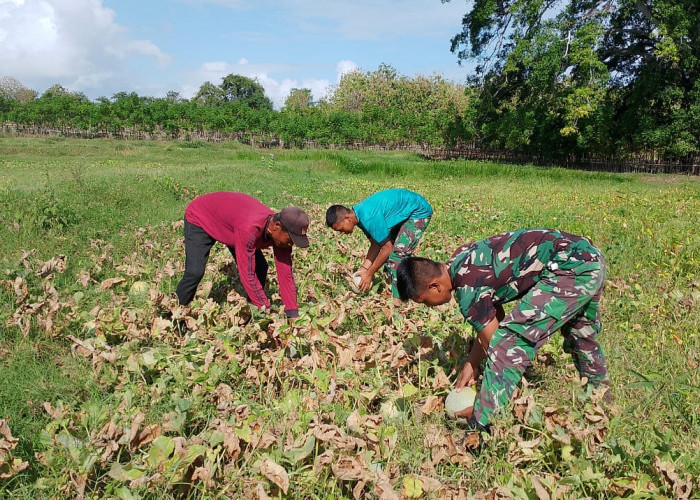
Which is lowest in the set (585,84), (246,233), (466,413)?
(466,413)

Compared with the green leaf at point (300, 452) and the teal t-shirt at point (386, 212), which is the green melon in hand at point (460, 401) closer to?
the green leaf at point (300, 452)

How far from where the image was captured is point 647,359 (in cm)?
426

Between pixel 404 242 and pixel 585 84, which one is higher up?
pixel 585 84

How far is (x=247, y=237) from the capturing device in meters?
4.41

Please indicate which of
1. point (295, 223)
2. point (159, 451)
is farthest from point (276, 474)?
point (295, 223)

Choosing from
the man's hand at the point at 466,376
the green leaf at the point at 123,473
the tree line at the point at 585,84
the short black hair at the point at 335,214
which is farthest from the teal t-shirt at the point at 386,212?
the tree line at the point at 585,84

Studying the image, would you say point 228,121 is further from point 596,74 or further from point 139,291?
point 139,291

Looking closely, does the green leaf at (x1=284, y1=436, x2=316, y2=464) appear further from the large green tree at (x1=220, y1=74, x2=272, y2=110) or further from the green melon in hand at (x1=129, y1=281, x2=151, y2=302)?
the large green tree at (x1=220, y1=74, x2=272, y2=110)

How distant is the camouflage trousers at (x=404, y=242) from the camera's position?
19.6 ft

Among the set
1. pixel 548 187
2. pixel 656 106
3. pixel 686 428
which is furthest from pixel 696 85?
pixel 686 428

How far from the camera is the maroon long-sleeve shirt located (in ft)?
14.4

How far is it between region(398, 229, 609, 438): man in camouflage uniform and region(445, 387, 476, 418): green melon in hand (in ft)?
0.18

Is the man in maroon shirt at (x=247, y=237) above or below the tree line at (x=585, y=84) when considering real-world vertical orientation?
below

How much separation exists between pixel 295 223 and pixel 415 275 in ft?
4.44
